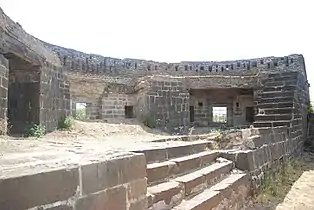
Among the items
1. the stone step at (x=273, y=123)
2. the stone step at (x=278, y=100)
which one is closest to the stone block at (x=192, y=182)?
the stone step at (x=273, y=123)

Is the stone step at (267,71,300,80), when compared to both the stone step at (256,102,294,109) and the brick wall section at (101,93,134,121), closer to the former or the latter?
the stone step at (256,102,294,109)

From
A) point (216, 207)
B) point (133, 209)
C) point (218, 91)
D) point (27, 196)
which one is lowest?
point (216, 207)

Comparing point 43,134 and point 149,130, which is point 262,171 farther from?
point 149,130

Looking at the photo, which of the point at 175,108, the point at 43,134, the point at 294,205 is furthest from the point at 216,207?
the point at 175,108

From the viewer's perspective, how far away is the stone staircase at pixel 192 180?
3.82 m

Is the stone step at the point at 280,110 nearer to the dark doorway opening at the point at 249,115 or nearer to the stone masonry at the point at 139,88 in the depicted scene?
the stone masonry at the point at 139,88

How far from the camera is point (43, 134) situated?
28.8 ft

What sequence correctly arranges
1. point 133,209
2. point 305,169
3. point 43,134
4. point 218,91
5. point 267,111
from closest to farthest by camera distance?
point 133,209
point 43,134
point 305,169
point 267,111
point 218,91

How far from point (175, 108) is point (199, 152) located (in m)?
8.92

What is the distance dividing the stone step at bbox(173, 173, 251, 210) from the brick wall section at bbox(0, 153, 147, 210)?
103 cm

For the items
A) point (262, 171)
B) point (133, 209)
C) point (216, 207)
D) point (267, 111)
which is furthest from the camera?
point (267, 111)

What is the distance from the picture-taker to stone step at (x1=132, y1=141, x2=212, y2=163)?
4062 millimetres

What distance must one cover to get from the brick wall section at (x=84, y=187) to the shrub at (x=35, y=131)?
5.88m

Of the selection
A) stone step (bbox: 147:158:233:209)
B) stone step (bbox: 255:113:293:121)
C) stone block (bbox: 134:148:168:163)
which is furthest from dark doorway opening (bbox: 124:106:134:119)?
stone block (bbox: 134:148:168:163)
